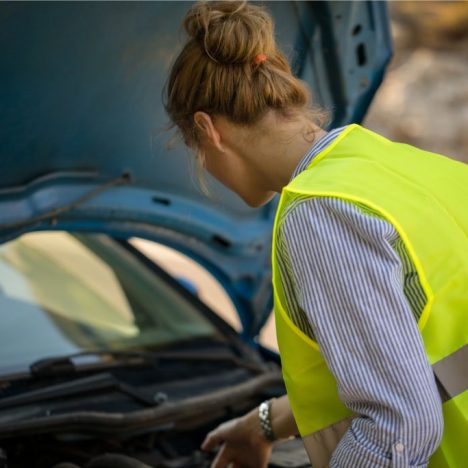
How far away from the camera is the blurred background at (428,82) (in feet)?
40.1

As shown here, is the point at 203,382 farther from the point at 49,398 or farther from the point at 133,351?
the point at 49,398

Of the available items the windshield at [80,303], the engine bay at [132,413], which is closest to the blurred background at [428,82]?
the windshield at [80,303]

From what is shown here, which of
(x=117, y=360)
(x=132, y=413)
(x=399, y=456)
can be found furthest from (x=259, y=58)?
(x=117, y=360)

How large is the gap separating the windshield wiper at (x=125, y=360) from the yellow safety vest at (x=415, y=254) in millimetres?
1030

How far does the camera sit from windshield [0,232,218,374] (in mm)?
2668

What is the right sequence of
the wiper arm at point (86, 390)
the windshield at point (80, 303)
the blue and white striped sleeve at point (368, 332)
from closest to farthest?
the blue and white striped sleeve at point (368, 332) → the wiper arm at point (86, 390) → the windshield at point (80, 303)

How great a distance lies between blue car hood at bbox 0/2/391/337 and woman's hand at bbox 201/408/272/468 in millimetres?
720

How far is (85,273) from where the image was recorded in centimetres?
302

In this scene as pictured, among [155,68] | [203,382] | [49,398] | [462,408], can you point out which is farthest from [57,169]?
[462,408]

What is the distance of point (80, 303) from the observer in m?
2.89

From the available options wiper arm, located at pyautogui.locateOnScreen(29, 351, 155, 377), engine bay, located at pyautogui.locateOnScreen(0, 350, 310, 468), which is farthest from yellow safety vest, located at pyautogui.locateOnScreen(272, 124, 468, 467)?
wiper arm, located at pyautogui.locateOnScreen(29, 351, 155, 377)

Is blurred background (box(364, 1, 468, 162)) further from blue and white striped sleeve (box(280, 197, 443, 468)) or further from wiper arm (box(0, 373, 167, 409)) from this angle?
blue and white striped sleeve (box(280, 197, 443, 468))

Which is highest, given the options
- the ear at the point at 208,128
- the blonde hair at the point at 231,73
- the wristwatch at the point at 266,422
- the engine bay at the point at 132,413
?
the blonde hair at the point at 231,73

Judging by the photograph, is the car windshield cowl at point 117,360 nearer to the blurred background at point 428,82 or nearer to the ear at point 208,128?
the ear at point 208,128
